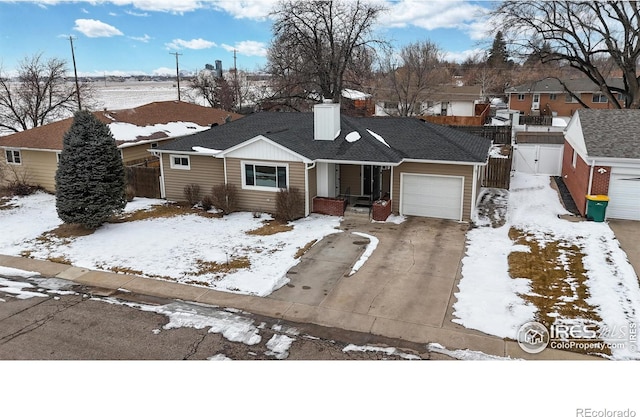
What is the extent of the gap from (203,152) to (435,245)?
969 cm

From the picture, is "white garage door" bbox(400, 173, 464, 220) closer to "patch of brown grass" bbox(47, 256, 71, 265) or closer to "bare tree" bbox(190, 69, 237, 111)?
"patch of brown grass" bbox(47, 256, 71, 265)

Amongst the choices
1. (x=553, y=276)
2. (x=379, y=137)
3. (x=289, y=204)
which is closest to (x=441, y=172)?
(x=379, y=137)

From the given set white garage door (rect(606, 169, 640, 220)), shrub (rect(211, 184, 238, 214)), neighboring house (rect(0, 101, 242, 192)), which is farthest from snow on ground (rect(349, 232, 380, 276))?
neighboring house (rect(0, 101, 242, 192))

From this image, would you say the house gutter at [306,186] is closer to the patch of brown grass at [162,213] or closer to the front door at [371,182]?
the front door at [371,182]

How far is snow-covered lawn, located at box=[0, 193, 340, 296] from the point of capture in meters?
12.1

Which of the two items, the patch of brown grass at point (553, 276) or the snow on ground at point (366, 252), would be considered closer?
the patch of brown grass at point (553, 276)

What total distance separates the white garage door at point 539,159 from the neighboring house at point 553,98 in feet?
82.7

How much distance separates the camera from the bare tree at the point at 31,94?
102ft

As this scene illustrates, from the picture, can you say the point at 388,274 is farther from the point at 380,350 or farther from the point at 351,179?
the point at 351,179

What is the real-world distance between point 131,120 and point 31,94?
11630 millimetres

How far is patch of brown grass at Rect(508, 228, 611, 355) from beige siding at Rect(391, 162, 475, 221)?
199cm

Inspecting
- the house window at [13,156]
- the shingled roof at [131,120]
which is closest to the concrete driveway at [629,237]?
the shingled roof at [131,120]

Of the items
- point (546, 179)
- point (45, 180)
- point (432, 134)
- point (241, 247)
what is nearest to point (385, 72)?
point (546, 179)

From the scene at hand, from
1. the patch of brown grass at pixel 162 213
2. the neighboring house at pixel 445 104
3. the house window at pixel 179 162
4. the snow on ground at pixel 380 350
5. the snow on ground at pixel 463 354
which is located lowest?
the snow on ground at pixel 380 350
